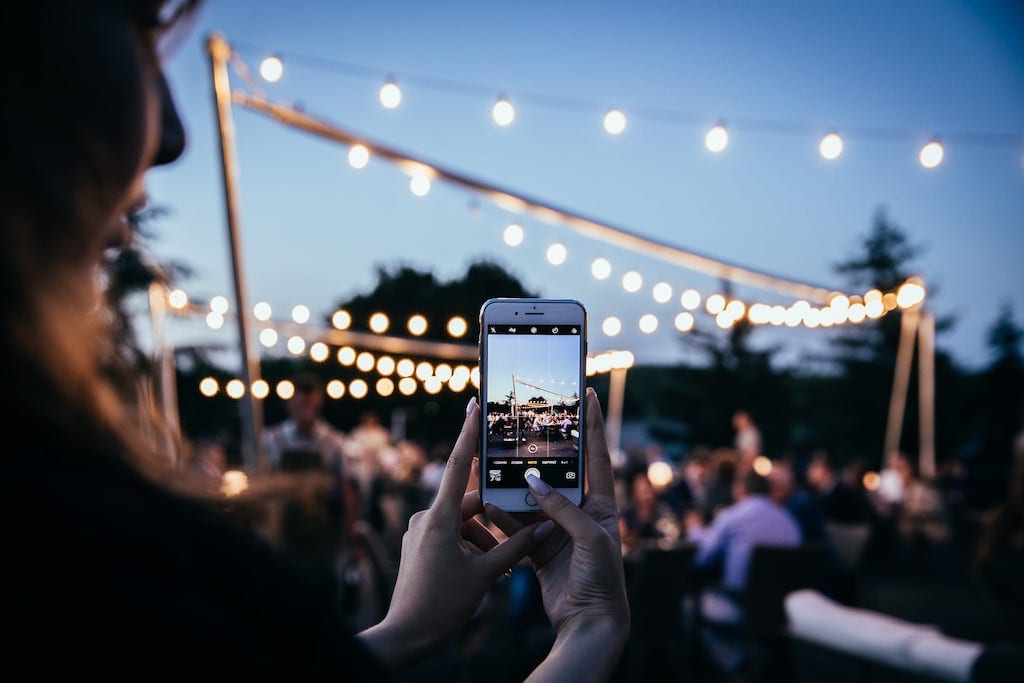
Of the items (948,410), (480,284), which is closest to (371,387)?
(480,284)

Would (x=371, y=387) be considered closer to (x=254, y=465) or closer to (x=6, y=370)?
(x=254, y=465)

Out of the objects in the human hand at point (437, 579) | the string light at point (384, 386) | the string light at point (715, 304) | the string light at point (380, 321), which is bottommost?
the string light at point (384, 386)

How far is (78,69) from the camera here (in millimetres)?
531

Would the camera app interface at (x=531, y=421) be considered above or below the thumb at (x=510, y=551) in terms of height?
above

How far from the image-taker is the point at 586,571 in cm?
116

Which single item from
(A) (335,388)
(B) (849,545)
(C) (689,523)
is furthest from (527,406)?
(A) (335,388)

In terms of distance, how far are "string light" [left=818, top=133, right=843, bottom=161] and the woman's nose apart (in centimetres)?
697

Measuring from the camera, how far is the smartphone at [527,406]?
142cm

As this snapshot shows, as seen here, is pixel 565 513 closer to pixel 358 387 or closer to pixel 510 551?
pixel 510 551

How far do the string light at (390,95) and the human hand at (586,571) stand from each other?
5394 mm

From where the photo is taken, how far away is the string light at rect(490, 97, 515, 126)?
640 cm

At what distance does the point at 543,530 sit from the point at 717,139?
6325mm

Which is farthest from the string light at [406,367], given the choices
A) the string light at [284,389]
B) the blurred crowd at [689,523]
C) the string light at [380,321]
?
the string light at [380,321]

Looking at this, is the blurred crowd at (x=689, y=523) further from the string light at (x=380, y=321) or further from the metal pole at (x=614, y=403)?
the metal pole at (x=614, y=403)
